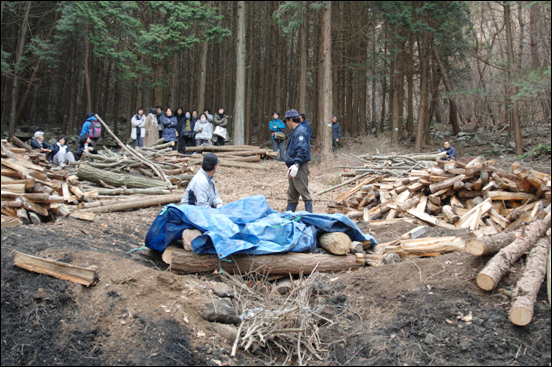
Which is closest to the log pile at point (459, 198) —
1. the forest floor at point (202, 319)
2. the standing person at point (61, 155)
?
the forest floor at point (202, 319)

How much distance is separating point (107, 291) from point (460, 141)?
2133 centimetres

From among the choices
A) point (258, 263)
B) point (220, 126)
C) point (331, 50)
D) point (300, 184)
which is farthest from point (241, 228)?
point (331, 50)

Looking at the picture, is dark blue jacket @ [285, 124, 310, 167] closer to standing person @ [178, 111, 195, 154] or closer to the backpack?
the backpack

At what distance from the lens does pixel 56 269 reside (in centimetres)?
398

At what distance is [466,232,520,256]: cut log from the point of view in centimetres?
454

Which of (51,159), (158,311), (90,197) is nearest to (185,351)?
(158,311)

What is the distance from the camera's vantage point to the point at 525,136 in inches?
816

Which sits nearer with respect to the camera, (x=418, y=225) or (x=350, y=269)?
(x=350, y=269)

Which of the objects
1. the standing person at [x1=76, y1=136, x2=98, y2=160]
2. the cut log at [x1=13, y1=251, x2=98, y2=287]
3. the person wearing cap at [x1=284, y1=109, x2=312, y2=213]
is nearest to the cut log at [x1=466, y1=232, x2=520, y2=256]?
the person wearing cap at [x1=284, y1=109, x2=312, y2=213]

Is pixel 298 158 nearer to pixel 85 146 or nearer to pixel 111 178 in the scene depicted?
pixel 111 178

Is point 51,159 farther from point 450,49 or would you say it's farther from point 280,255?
point 450,49

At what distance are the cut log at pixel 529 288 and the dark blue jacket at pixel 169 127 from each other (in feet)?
43.4

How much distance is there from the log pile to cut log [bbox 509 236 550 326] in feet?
6.30

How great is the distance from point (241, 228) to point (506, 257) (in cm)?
291
